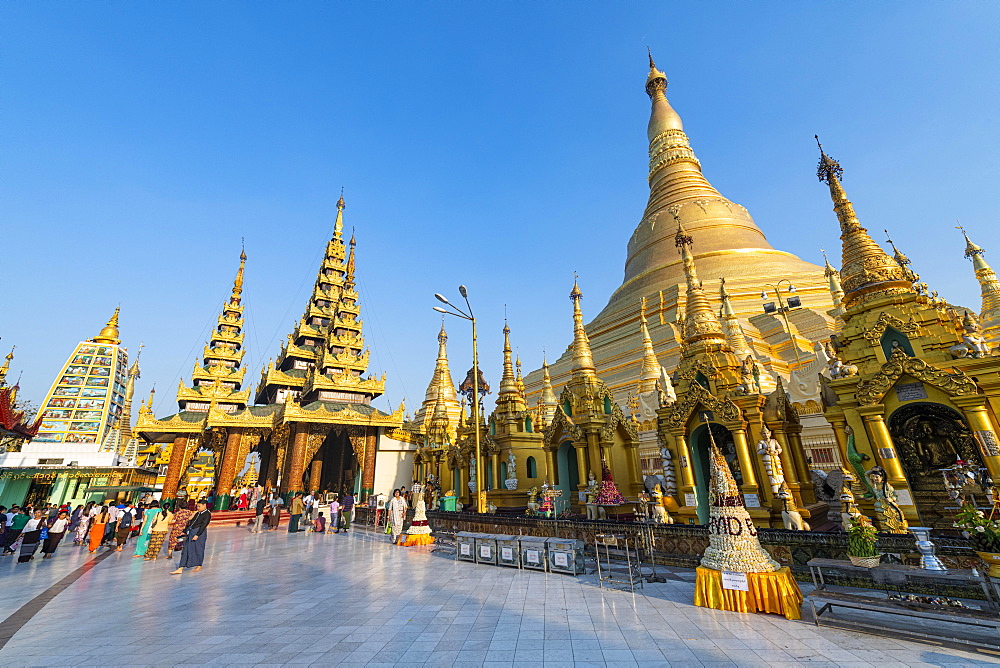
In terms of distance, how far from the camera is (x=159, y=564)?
37.2 ft

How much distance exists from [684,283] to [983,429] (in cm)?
2197

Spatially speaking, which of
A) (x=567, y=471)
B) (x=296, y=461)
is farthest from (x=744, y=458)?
(x=296, y=461)

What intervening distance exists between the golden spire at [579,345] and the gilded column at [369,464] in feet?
52.4

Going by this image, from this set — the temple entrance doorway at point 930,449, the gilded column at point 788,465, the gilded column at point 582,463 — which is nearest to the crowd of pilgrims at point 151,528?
the gilded column at point 582,463

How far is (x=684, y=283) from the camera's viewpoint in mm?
28906

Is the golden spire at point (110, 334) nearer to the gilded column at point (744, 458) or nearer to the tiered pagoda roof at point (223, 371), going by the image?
the tiered pagoda roof at point (223, 371)

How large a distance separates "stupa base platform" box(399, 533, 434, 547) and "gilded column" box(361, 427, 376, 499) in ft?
43.6

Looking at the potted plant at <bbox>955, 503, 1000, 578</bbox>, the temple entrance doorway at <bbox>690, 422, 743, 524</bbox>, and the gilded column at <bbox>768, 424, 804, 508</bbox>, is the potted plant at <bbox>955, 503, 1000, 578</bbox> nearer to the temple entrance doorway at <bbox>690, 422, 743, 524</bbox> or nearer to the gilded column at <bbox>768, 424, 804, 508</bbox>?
the gilded column at <bbox>768, 424, 804, 508</bbox>

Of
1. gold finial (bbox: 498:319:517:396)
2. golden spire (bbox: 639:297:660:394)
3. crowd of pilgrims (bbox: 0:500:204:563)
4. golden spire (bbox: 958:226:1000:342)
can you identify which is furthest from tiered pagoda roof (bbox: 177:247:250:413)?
golden spire (bbox: 958:226:1000:342)

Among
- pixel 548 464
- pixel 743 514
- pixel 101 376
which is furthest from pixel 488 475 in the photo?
pixel 101 376

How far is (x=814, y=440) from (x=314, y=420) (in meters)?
24.5

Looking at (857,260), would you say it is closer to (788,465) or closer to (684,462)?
(788,465)

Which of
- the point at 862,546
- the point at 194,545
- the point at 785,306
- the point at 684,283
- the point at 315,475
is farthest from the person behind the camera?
the point at 684,283

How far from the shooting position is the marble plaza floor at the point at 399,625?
456cm
